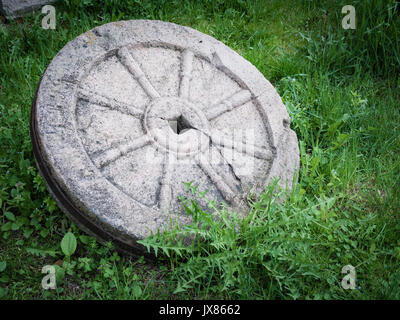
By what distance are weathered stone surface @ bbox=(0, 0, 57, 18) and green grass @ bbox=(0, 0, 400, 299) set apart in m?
0.11

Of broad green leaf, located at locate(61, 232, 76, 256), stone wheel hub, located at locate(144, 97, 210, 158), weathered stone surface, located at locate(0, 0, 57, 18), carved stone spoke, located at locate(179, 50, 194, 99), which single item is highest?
weathered stone surface, located at locate(0, 0, 57, 18)

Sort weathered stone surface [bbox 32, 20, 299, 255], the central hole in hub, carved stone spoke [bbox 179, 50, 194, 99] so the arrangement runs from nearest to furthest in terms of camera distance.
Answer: weathered stone surface [bbox 32, 20, 299, 255]
the central hole in hub
carved stone spoke [bbox 179, 50, 194, 99]

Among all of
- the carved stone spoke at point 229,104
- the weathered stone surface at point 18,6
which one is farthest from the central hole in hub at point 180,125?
the weathered stone surface at point 18,6

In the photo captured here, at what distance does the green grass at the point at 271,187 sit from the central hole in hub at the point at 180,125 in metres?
0.60

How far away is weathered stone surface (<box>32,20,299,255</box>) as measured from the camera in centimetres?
200

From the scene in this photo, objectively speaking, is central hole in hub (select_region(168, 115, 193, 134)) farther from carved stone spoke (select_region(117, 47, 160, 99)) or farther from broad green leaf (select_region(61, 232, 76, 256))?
broad green leaf (select_region(61, 232, 76, 256))

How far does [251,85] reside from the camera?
278cm

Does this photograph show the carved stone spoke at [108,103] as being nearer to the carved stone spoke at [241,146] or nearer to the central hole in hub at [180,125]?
the central hole in hub at [180,125]

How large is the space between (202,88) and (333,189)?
116 centimetres

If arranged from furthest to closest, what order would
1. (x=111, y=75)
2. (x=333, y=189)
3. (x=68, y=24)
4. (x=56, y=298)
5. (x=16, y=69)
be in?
(x=68, y=24), (x=16, y=69), (x=333, y=189), (x=111, y=75), (x=56, y=298)

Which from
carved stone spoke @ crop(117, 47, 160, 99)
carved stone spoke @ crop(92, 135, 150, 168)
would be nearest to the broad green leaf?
carved stone spoke @ crop(92, 135, 150, 168)

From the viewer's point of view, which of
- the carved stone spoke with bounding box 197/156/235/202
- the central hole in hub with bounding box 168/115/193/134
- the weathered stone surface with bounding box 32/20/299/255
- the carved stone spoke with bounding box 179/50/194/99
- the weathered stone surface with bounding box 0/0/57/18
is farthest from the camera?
the weathered stone surface with bounding box 0/0/57/18

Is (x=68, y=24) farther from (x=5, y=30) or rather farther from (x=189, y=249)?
(x=189, y=249)

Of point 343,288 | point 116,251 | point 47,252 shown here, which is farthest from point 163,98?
point 343,288
